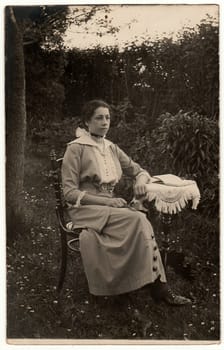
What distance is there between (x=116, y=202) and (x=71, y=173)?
1.21 feet

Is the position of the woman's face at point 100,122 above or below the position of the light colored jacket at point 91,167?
above

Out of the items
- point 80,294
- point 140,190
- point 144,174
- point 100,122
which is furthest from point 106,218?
point 100,122

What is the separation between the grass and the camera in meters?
3.21

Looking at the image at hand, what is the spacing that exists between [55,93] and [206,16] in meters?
1.19

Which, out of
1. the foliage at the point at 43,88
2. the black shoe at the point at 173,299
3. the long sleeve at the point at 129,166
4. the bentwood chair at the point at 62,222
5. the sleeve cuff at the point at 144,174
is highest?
the foliage at the point at 43,88

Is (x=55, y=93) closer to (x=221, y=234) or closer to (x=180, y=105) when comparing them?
(x=180, y=105)

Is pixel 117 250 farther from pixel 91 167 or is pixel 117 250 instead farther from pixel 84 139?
pixel 84 139

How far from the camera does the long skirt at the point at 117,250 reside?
125 inches

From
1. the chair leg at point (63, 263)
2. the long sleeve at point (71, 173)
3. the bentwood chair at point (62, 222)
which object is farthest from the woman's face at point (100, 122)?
the chair leg at point (63, 263)

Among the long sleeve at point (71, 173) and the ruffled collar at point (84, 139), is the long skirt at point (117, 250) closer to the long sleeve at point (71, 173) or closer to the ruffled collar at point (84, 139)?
the long sleeve at point (71, 173)

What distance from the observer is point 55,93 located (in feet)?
11.0

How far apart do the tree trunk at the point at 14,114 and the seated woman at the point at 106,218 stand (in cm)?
34

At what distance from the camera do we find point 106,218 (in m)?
3.20

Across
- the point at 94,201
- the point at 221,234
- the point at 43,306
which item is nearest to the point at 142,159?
the point at 94,201
